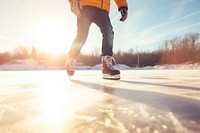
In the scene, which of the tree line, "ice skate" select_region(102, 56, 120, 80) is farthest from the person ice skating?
the tree line

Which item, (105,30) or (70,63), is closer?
(105,30)

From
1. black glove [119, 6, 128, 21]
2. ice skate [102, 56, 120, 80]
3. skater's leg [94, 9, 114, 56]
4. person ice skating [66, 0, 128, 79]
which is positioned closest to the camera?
ice skate [102, 56, 120, 80]

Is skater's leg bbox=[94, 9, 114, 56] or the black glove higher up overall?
the black glove

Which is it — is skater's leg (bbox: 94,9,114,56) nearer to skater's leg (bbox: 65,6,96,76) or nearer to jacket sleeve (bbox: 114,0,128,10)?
skater's leg (bbox: 65,6,96,76)

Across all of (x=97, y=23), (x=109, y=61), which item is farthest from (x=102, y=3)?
(x=109, y=61)

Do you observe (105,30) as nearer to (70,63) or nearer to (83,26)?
(83,26)

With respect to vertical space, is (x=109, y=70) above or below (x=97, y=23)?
below

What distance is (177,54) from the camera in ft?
91.2

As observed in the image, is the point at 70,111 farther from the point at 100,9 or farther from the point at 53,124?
the point at 100,9

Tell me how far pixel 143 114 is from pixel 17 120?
0.38 m

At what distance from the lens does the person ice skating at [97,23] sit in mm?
2451

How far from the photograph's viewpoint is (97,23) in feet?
8.70

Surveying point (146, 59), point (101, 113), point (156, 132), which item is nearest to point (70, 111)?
point (101, 113)

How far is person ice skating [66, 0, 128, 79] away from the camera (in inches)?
96.5
